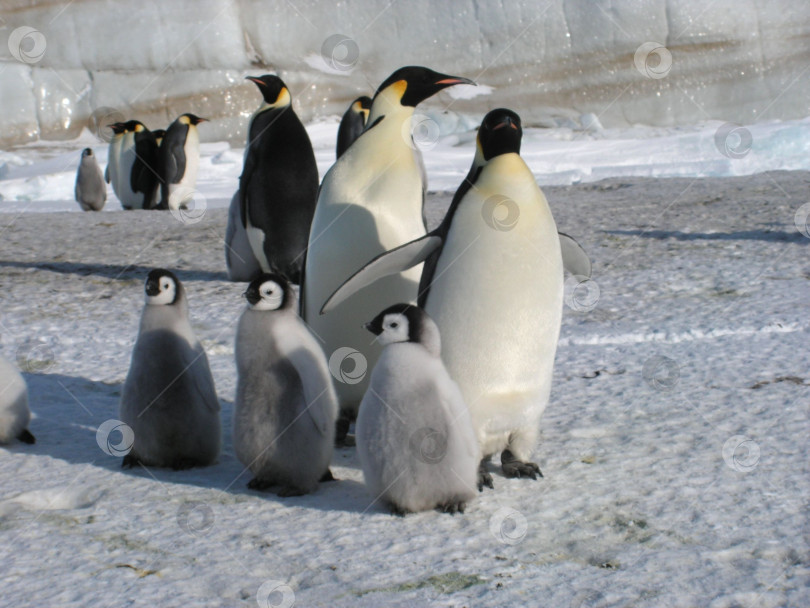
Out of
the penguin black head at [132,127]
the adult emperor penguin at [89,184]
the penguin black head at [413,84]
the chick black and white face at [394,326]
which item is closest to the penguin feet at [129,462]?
the chick black and white face at [394,326]

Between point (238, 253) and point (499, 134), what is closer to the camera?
point (499, 134)

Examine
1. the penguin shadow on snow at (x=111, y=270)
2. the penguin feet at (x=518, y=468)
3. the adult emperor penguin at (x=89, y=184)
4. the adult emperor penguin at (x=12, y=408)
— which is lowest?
the penguin feet at (x=518, y=468)

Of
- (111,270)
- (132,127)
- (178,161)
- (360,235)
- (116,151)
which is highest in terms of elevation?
(132,127)

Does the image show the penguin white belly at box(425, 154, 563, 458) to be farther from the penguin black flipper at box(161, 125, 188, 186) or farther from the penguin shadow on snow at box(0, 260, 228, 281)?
the penguin black flipper at box(161, 125, 188, 186)

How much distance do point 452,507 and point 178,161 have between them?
322 inches

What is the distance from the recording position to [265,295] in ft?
7.30

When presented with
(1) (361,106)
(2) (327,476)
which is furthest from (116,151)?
(2) (327,476)

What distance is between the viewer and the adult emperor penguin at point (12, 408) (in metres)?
2.39

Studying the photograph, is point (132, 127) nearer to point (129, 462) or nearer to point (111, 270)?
point (111, 270)

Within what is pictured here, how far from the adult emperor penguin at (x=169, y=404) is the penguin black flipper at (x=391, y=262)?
0.37m

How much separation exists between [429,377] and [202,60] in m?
16.5

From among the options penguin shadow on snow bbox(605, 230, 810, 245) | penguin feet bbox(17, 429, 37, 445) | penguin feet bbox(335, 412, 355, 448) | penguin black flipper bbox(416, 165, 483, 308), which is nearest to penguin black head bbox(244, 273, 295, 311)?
penguin black flipper bbox(416, 165, 483, 308)

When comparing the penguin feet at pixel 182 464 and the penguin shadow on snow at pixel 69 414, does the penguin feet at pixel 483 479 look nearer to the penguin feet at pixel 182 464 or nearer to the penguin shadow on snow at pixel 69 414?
the penguin feet at pixel 182 464

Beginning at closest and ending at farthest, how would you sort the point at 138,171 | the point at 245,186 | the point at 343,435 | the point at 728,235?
the point at 343,435
the point at 245,186
the point at 728,235
the point at 138,171
